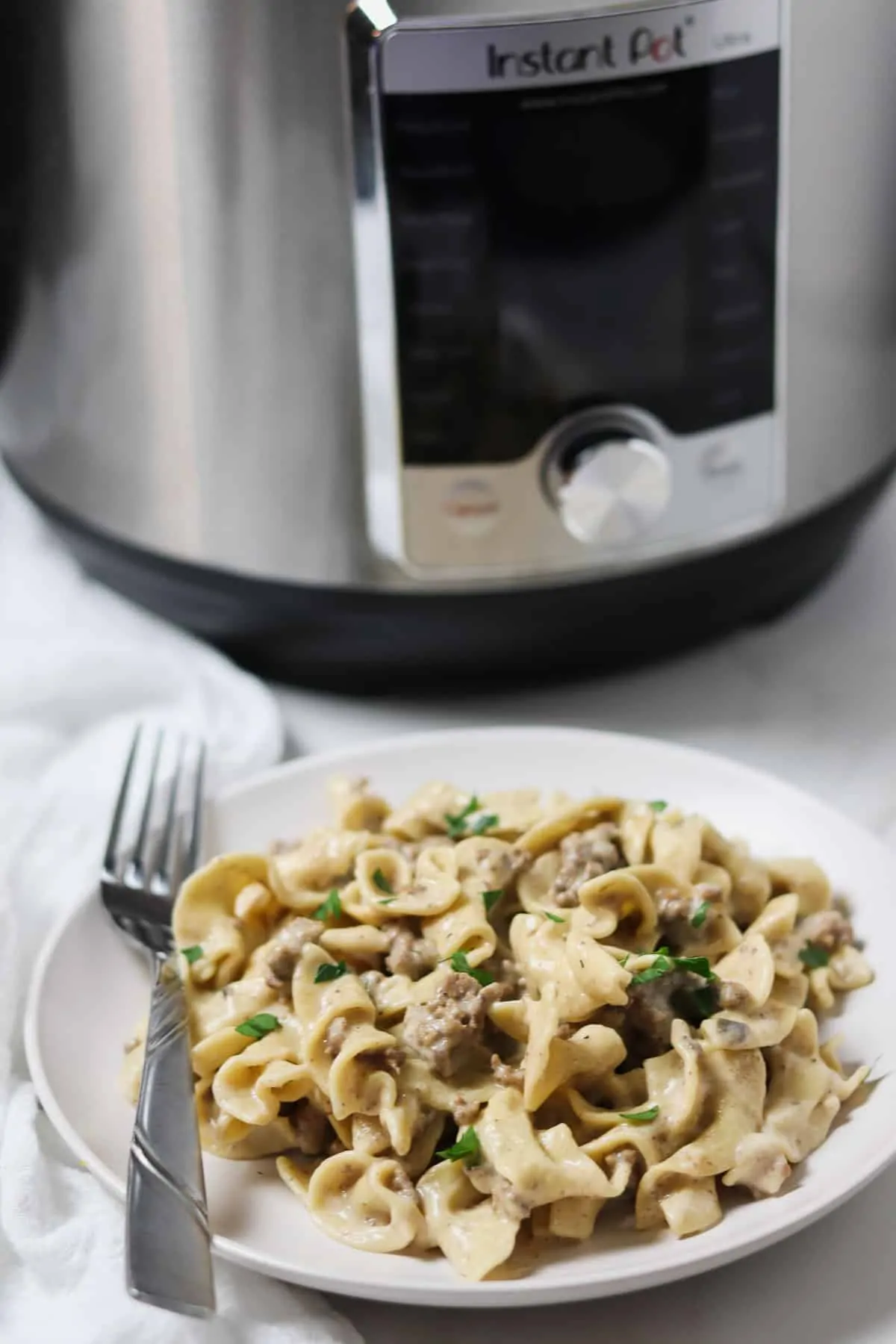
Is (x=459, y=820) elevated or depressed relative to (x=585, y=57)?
depressed

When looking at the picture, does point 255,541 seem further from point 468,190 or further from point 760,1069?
point 760,1069

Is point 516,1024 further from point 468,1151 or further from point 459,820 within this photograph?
point 459,820

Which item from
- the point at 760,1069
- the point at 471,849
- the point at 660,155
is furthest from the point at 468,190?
the point at 760,1069

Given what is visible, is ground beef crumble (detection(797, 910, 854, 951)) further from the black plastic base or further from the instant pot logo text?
the instant pot logo text

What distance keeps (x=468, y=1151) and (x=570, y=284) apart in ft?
1.78

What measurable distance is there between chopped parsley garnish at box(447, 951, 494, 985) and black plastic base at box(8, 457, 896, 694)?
1.10ft

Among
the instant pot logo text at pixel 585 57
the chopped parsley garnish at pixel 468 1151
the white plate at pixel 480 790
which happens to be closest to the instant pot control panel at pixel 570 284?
the instant pot logo text at pixel 585 57

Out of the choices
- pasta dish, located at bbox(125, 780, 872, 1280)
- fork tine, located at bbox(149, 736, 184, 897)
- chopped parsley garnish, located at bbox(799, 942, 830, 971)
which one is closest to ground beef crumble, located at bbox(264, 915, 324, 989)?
pasta dish, located at bbox(125, 780, 872, 1280)

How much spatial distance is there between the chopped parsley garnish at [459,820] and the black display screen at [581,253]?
236 mm

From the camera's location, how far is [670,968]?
81 centimetres

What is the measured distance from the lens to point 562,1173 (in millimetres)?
721

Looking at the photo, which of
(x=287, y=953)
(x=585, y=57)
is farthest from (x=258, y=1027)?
(x=585, y=57)

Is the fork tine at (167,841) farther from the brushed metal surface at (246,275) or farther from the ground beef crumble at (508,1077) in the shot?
the ground beef crumble at (508,1077)

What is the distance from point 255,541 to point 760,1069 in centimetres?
50
